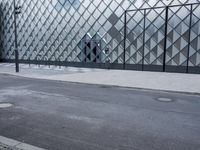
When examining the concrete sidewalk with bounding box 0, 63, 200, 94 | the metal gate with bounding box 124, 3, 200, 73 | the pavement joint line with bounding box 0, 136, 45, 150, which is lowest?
the pavement joint line with bounding box 0, 136, 45, 150

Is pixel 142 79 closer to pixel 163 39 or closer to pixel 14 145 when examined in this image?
pixel 163 39

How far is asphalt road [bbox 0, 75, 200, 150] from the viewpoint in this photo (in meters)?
4.72

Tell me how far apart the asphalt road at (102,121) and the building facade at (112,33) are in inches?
406

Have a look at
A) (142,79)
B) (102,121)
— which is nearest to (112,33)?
(142,79)

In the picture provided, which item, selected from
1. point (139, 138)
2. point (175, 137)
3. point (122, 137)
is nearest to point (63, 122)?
point (122, 137)

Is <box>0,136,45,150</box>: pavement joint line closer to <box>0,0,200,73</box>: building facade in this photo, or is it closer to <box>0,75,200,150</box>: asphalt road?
<box>0,75,200,150</box>: asphalt road

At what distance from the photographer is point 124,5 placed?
70.3ft

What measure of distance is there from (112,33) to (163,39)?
5.71 meters

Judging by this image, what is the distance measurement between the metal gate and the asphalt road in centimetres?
968

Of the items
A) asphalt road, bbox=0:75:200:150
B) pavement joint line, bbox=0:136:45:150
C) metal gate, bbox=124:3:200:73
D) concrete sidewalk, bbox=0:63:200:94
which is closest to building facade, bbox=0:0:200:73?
metal gate, bbox=124:3:200:73

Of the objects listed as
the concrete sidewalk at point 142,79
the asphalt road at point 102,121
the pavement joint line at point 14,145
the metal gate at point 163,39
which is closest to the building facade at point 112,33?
the metal gate at point 163,39

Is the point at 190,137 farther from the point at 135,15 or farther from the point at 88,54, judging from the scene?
the point at 88,54

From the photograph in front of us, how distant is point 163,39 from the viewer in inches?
762

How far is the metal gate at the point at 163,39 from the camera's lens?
59.3 ft
